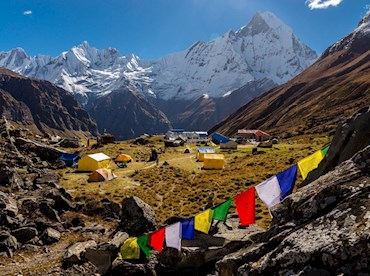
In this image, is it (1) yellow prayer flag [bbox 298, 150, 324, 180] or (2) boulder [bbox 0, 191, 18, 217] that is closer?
(1) yellow prayer flag [bbox 298, 150, 324, 180]

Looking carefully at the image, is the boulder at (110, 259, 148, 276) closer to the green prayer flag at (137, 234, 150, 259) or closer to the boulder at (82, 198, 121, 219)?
the green prayer flag at (137, 234, 150, 259)

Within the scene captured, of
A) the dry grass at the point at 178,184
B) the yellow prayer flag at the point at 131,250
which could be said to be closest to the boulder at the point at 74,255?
the yellow prayer flag at the point at 131,250

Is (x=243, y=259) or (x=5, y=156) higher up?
(x=5, y=156)

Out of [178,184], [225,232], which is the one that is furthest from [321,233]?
[178,184]

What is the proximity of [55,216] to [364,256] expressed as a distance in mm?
25995

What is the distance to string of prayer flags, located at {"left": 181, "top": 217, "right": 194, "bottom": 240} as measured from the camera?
1562 cm

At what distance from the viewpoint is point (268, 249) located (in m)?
9.15

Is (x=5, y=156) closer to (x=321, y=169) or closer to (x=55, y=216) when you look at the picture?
(x=55, y=216)

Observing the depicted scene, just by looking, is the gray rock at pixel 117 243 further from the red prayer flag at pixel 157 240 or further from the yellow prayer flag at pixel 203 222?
the yellow prayer flag at pixel 203 222

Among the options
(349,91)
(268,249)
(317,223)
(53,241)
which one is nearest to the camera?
(317,223)

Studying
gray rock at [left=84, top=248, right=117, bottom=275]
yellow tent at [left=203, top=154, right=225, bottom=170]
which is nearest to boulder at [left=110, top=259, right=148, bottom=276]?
gray rock at [left=84, top=248, right=117, bottom=275]

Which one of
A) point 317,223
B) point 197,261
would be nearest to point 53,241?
point 197,261

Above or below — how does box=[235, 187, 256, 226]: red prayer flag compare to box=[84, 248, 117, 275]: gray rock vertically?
above

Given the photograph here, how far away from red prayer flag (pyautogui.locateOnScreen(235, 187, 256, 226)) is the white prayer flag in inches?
35.0
